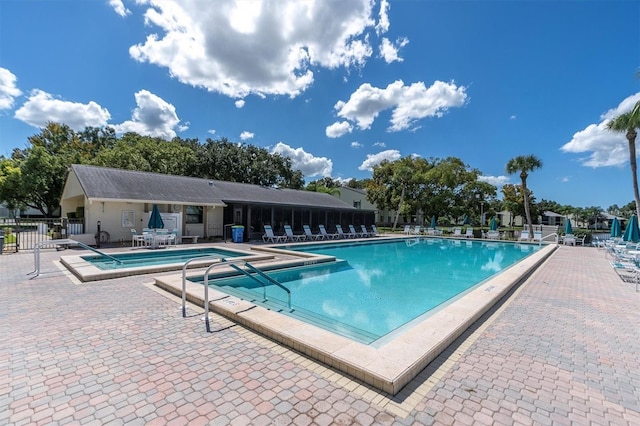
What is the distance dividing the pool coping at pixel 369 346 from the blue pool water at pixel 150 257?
501cm

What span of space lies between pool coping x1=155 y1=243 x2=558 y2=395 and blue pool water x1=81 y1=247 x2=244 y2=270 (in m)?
5.01

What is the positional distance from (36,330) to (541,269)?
13.3 metres

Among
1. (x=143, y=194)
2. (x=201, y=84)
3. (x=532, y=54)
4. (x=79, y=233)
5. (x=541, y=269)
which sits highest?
(x=201, y=84)

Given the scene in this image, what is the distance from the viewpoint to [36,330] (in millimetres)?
3941

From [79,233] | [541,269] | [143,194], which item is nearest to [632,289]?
[541,269]

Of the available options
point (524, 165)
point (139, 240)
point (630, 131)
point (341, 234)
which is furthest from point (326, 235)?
point (524, 165)

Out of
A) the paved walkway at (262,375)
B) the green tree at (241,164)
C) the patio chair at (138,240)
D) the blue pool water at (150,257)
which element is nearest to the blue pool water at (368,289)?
the paved walkway at (262,375)

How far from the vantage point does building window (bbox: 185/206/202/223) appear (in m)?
17.6

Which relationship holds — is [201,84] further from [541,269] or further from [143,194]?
[541,269]

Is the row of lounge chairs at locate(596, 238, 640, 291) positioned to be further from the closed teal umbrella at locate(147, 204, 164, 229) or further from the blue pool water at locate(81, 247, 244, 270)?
the closed teal umbrella at locate(147, 204, 164, 229)

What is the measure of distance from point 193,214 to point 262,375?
16.6 meters

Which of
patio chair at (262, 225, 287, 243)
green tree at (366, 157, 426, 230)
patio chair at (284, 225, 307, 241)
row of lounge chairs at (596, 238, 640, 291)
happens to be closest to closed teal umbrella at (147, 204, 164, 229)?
patio chair at (262, 225, 287, 243)

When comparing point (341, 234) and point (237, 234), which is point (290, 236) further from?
point (341, 234)

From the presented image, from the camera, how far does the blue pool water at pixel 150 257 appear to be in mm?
9734
